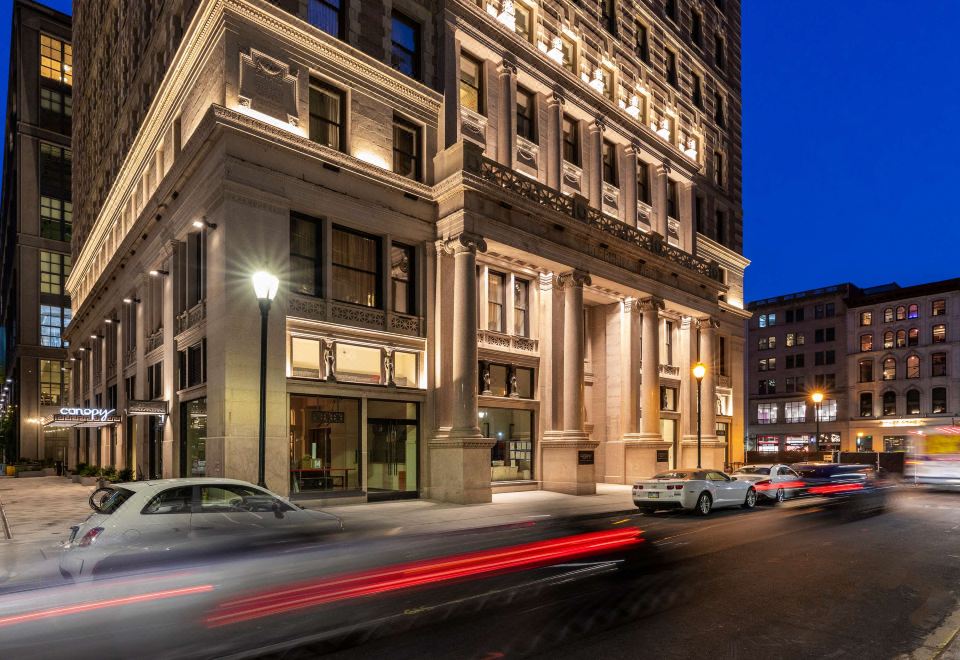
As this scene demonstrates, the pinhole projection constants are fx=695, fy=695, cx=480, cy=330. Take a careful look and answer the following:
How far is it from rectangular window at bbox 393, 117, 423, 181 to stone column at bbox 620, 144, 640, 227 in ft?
42.8

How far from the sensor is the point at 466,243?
24.4 metres

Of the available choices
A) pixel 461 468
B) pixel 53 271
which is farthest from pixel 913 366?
pixel 53 271

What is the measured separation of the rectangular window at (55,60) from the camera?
3022 inches

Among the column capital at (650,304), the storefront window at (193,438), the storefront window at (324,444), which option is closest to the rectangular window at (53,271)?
the storefront window at (193,438)

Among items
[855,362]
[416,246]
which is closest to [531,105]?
[416,246]

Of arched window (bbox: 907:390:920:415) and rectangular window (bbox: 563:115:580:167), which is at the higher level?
rectangular window (bbox: 563:115:580:167)

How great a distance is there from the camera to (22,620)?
8320 mm

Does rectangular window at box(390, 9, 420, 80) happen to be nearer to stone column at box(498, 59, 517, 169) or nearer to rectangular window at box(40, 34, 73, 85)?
stone column at box(498, 59, 517, 169)

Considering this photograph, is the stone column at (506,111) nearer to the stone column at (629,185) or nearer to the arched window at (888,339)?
the stone column at (629,185)

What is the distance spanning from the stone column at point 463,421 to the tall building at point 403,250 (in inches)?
3.5

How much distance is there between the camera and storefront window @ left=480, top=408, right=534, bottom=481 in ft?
89.9

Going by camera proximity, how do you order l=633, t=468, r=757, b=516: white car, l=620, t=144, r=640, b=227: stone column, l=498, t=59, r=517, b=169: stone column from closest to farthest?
1. l=633, t=468, r=757, b=516: white car
2. l=498, t=59, r=517, b=169: stone column
3. l=620, t=144, r=640, b=227: stone column

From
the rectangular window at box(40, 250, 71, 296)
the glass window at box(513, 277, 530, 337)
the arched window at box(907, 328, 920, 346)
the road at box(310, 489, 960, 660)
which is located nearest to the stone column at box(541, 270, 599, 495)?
the glass window at box(513, 277, 530, 337)

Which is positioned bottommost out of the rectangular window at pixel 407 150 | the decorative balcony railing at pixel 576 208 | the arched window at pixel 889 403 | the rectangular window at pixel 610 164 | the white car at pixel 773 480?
the arched window at pixel 889 403
